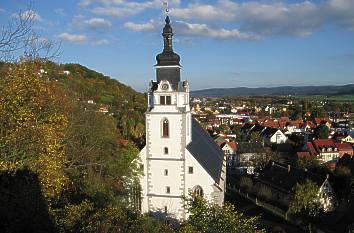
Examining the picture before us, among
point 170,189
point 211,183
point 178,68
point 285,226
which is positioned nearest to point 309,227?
point 285,226

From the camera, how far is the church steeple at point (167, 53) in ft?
78.4

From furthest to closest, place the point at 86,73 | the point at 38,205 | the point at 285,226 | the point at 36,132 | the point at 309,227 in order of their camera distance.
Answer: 1. the point at 86,73
2. the point at 285,226
3. the point at 309,227
4. the point at 36,132
5. the point at 38,205

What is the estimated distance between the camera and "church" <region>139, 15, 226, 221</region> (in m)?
23.9

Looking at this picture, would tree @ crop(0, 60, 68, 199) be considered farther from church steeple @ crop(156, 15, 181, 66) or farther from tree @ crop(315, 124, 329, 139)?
tree @ crop(315, 124, 329, 139)

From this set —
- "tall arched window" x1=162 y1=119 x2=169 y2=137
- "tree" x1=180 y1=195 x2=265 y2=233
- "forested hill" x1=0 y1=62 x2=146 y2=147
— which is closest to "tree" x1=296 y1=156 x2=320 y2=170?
"forested hill" x1=0 y1=62 x2=146 y2=147

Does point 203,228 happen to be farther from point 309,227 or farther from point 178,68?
point 309,227

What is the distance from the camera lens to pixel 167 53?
78.7 ft

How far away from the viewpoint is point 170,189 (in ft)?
80.5

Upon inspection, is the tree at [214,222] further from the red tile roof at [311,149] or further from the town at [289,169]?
the red tile roof at [311,149]

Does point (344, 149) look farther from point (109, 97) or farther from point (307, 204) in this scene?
point (109, 97)

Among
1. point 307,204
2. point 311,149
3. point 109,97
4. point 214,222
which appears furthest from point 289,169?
point 109,97

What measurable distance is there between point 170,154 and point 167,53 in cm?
615

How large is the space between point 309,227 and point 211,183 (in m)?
7.58

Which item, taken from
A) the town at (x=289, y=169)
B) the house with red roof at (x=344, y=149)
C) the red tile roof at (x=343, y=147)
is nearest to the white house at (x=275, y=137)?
the town at (x=289, y=169)
